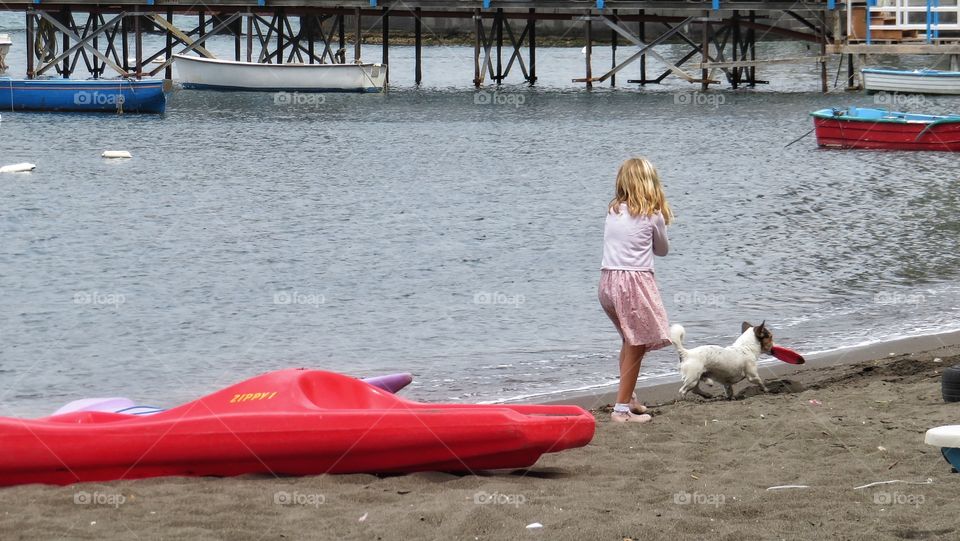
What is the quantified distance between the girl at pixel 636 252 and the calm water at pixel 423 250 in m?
2.52

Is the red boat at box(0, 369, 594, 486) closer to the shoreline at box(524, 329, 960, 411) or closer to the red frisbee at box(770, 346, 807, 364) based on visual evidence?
the shoreline at box(524, 329, 960, 411)

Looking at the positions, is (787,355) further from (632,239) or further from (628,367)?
(632,239)

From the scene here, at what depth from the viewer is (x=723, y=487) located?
5977mm

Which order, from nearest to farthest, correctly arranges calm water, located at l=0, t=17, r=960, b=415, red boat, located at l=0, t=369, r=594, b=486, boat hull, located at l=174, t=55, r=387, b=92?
red boat, located at l=0, t=369, r=594, b=486 < calm water, located at l=0, t=17, r=960, b=415 < boat hull, located at l=174, t=55, r=387, b=92

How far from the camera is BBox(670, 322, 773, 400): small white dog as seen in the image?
8281 mm

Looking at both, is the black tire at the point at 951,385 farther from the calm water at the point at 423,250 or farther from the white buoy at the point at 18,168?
the white buoy at the point at 18,168

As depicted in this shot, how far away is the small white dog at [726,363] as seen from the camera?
8.28 m

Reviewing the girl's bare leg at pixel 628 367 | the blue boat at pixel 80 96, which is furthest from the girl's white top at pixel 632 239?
the blue boat at pixel 80 96

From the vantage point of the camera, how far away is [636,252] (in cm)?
736

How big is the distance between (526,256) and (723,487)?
Answer: 11069 millimetres

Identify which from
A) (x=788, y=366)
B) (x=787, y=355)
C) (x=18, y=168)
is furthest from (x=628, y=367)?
(x=18, y=168)

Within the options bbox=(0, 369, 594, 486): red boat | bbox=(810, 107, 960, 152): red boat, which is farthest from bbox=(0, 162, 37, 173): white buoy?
bbox=(0, 369, 594, 486): red boat

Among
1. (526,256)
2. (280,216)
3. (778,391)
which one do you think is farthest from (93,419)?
(280,216)

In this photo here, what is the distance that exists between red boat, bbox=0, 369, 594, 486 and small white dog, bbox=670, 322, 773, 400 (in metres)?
2.02
